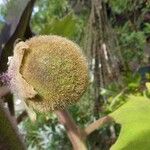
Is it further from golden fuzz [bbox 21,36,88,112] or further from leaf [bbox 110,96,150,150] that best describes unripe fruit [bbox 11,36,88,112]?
leaf [bbox 110,96,150,150]

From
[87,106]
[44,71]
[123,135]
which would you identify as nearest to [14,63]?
[44,71]

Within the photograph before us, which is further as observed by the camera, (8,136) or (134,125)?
(134,125)

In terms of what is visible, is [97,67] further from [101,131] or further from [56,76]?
[56,76]

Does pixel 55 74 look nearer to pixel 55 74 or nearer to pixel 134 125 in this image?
pixel 55 74

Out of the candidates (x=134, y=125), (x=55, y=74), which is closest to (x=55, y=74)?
(x=55, y=74)

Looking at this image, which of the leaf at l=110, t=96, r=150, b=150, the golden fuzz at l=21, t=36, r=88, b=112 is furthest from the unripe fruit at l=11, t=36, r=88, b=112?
the leaf at l=110, t=96, r=150, b=150
